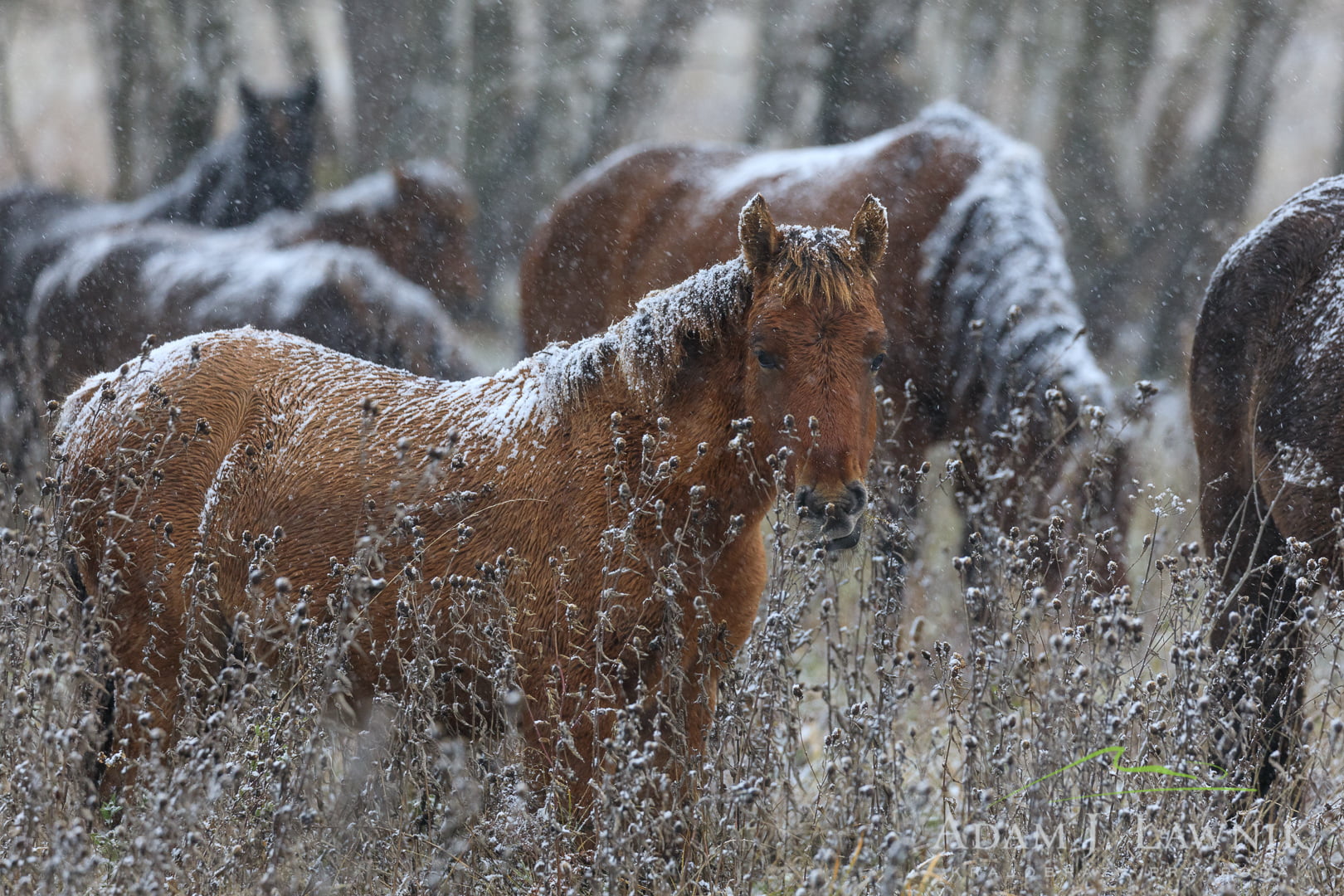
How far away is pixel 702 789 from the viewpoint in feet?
10.7

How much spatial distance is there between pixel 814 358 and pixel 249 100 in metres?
9.72

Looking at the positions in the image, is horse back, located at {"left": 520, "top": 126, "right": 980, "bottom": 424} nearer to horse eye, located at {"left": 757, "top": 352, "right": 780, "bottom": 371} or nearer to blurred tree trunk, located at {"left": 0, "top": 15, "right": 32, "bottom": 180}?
horse eye, located at {"left": 757, "top": 352, "right": 780, "bottom": 371}

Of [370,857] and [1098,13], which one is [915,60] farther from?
[370,857]

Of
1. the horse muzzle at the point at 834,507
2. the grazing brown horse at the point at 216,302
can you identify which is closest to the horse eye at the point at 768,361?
the horse muzzle at the point at 834,507

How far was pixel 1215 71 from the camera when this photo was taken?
1545cm

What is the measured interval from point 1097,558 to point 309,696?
3155 millimetres

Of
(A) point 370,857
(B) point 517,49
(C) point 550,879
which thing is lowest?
(A) point 370,857

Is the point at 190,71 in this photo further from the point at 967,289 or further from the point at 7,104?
the point at 967,289

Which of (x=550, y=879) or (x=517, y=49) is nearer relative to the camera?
(x=550, y=879)

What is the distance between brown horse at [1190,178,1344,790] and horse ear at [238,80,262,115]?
31.5ft

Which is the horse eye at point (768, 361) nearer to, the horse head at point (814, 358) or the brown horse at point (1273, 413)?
the horse head at point (814, 358)

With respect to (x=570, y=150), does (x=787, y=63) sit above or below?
above

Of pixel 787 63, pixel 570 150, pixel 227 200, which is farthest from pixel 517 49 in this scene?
pixel 227 200

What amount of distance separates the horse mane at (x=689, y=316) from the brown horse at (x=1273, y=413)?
1514 millimetres
